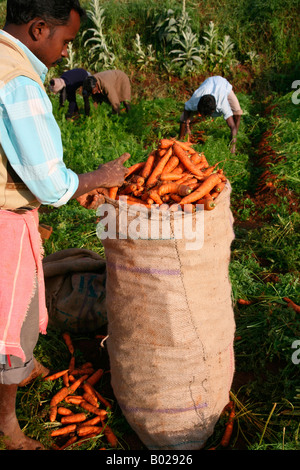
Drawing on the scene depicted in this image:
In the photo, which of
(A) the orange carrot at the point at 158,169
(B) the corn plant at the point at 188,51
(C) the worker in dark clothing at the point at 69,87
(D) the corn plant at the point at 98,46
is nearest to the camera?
(A) the orange carrot at the point at 158,169

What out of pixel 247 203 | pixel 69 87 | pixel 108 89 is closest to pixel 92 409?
pixel 247 203

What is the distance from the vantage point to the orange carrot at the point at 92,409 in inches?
100

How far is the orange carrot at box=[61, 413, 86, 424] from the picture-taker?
2.52 m

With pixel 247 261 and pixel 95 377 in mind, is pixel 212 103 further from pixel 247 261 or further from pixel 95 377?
pixel 95 377

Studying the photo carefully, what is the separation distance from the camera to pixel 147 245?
2018mm

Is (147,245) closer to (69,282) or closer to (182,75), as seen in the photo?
(69,282)

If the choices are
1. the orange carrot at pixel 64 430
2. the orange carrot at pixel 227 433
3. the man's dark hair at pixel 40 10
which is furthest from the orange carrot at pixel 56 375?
the man's dark hair at pixel 40 10

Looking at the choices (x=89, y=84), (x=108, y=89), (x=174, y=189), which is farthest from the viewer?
(x=108, y=89)

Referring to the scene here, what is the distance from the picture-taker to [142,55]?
368 inches

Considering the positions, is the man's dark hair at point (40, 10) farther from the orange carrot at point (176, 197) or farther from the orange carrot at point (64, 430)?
the orange carrot at point (64, 430)

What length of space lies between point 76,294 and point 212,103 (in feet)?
13.5

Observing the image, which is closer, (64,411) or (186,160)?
(186,160)

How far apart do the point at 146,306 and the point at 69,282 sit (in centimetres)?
117
